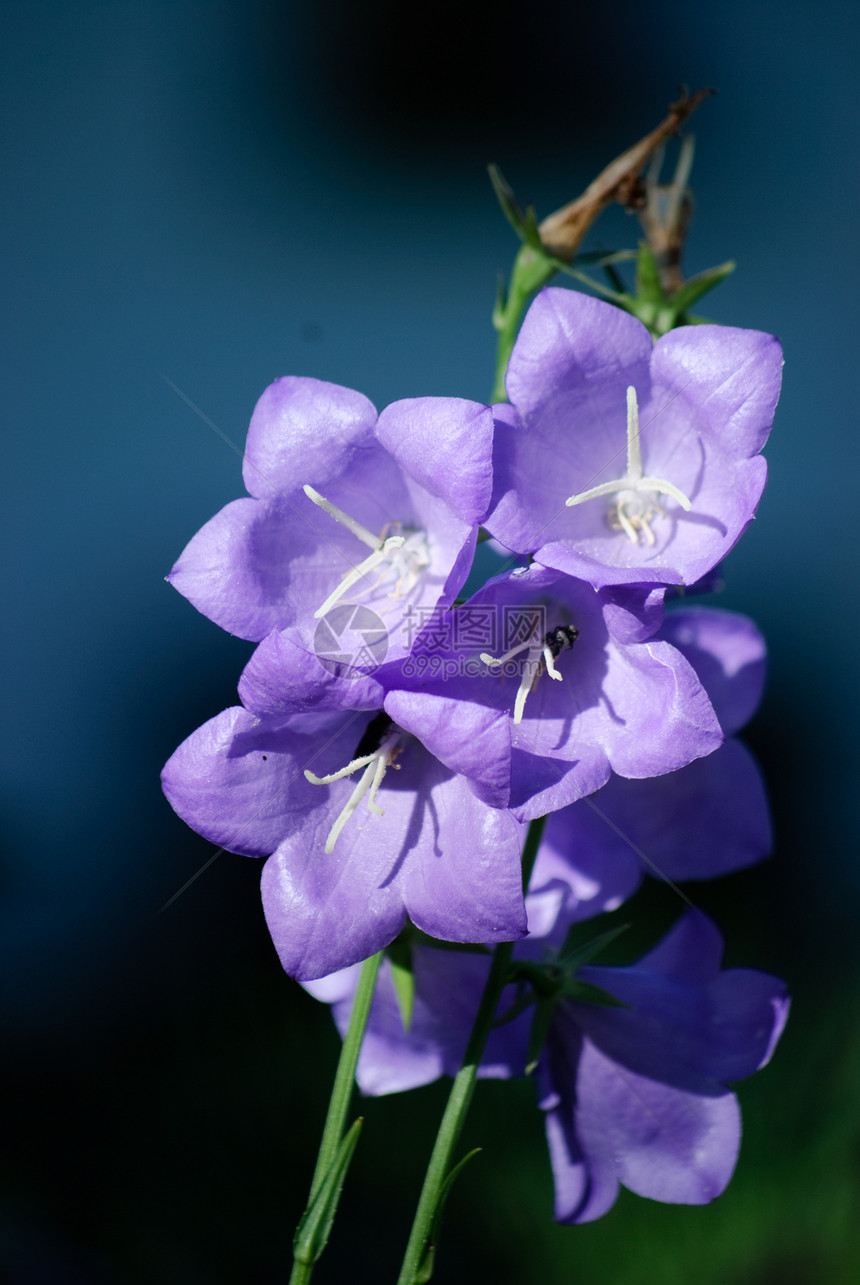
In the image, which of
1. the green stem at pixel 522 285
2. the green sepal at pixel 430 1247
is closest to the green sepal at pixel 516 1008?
the green sepal at pixel 430 1247

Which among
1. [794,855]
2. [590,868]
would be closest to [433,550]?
[590,868]

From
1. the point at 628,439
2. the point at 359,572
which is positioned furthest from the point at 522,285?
the point at 359,572

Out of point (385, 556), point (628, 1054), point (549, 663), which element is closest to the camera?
point (549, 663)

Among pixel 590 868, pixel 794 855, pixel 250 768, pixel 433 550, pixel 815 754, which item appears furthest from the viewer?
pixel 815 754

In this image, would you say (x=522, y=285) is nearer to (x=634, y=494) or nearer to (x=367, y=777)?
(x=634, y=494)

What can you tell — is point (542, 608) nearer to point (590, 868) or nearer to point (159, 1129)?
point (590, 868)

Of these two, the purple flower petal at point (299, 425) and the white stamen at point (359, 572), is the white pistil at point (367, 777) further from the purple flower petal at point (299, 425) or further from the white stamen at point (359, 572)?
the purple flower petal at point (299, 425)
